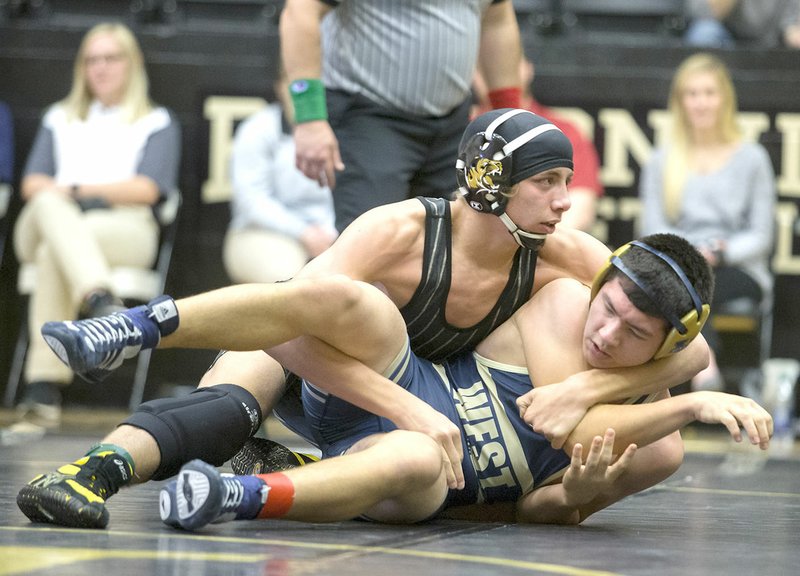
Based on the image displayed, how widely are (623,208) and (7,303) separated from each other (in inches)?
116

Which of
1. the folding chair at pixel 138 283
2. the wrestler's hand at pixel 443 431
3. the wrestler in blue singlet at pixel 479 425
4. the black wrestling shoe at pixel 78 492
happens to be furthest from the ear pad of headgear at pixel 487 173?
the folding chair at pixel 138 283

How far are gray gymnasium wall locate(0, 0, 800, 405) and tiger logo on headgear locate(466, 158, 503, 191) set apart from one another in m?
3.45

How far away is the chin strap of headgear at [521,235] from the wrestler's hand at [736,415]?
1.59ft

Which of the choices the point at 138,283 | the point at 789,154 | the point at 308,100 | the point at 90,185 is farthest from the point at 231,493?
the point at 789,154

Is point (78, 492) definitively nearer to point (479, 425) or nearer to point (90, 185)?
point (479, 425)

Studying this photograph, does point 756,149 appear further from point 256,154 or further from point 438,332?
point 438,332

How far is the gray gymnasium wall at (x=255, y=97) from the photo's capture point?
6391 mm

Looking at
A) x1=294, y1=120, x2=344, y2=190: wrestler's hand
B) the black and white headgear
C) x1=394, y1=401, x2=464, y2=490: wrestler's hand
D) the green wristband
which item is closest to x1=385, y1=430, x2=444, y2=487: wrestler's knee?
x1=394, y1=401, x2=464, y2=490: wrestler's hand

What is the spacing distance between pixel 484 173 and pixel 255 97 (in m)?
3.66

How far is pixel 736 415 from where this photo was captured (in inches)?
106

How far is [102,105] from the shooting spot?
636 centimetres

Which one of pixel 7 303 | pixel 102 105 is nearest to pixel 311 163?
pixel 102 105

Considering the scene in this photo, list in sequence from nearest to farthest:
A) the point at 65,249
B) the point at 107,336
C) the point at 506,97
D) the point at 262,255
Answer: the point at 107,336
the point at 506,97
the point at 65,249
the point at 262,255

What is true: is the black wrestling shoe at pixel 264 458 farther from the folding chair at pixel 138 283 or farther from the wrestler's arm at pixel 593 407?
the folding chair at pixel 138 283
